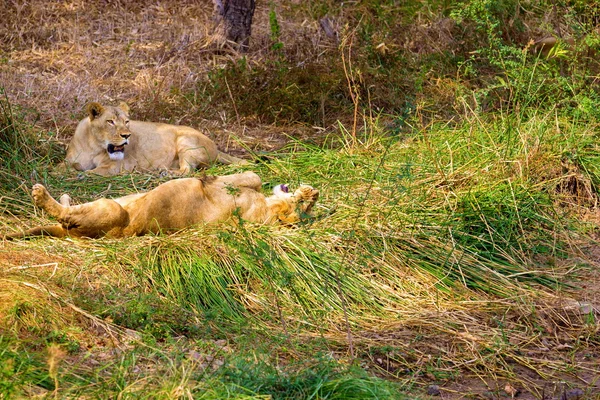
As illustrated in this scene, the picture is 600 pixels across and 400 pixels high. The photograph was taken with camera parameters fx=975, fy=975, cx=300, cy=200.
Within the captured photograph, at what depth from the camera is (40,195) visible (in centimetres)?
582

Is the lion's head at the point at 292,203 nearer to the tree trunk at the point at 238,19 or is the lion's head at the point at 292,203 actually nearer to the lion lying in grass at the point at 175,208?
the lion lying in grass at the point at 175,208

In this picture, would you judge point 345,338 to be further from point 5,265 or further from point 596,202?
point 596,202

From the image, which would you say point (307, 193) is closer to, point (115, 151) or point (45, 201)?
point (45, 201)

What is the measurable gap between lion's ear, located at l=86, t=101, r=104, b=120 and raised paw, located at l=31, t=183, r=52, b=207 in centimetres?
286

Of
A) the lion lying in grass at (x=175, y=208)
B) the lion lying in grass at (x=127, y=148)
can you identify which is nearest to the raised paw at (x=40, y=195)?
the lion lying in grass at (x=175, y=208)

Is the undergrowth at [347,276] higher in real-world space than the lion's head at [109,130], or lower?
higher

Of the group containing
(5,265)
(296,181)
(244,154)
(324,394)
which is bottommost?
(244,154)

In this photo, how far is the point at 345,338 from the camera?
5195 millimetres

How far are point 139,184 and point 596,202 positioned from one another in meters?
3.60

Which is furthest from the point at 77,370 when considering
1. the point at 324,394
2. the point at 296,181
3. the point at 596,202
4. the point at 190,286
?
the point at 596,202

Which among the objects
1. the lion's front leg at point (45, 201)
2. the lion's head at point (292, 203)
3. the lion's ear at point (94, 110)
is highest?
the lion's front leg at point (45, 201)

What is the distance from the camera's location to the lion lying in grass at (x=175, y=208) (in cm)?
602

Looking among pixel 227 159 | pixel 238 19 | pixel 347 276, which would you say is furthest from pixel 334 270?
pixel 238 19

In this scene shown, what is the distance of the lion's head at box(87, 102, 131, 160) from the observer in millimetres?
8664
